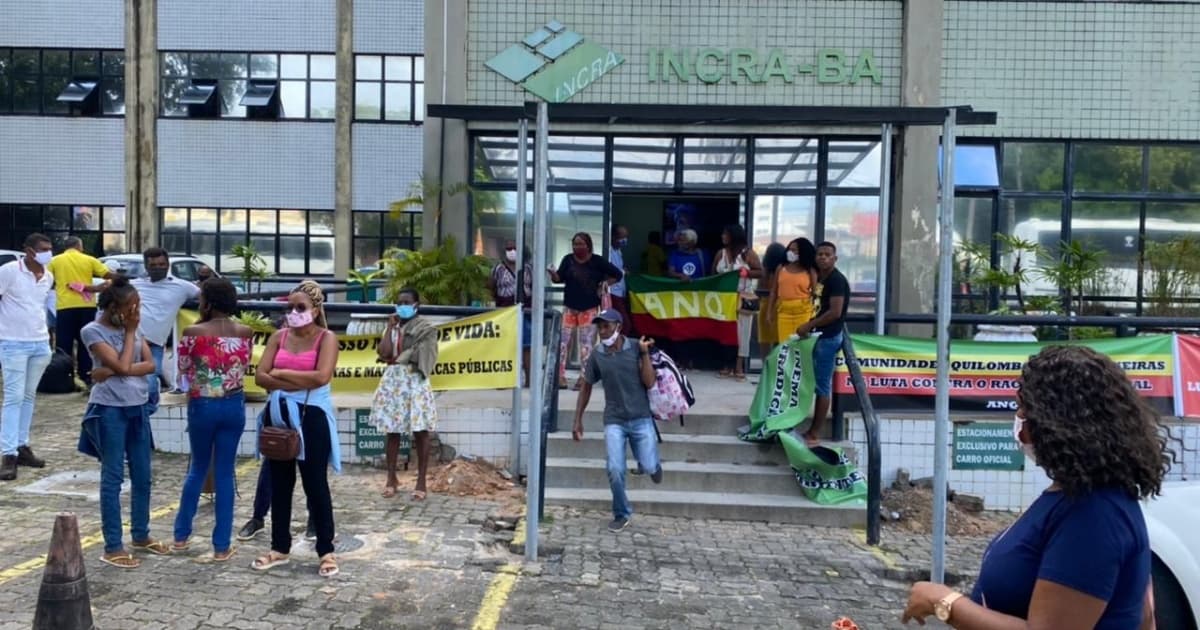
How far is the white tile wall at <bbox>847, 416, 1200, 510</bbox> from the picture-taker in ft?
29.2

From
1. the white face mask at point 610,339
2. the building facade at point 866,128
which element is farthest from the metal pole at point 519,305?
the building facade at point 866,128

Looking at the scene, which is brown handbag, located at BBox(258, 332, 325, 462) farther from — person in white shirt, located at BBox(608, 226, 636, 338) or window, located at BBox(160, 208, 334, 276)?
window, located at BBox(160, 208, 334, 276)

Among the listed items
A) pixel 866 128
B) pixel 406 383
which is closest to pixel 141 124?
pixel 866 128

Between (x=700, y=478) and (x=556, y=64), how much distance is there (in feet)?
12.6

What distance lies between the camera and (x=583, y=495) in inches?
326

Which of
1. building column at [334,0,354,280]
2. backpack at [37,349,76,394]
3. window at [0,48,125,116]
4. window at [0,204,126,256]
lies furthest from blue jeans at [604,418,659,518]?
window at [0,48,125,116]

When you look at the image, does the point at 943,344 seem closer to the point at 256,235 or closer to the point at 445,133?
the point at 445,133

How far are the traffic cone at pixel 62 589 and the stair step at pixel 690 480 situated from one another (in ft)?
14.0

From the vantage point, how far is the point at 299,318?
608 centimetres

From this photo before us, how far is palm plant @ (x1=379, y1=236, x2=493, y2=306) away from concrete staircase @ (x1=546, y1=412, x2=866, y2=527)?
2.74 meters

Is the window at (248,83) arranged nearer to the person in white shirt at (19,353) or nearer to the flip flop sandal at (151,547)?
the person in white shirt at (19,353)

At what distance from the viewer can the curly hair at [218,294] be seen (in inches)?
243

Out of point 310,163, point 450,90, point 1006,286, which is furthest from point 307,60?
point 1006,286

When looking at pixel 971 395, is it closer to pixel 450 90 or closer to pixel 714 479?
pixel 714 479
